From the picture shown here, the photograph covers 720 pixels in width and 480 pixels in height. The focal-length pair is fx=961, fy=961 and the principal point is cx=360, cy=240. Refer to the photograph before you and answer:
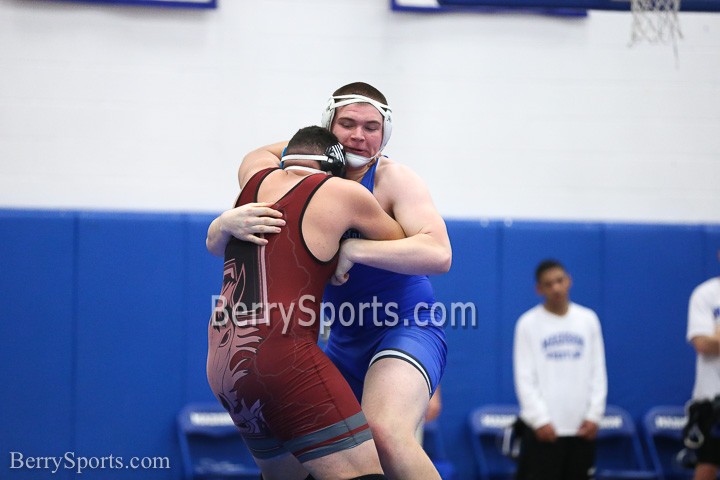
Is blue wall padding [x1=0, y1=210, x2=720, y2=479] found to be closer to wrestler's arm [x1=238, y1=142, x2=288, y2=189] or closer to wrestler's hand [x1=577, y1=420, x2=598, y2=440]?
wrestler's hand [x1=577, y1=420, x2=598, y2=440]

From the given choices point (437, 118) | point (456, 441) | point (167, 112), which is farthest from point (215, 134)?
point (456, 441)

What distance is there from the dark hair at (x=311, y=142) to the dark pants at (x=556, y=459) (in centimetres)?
405

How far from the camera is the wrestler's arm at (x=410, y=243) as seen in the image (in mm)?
3629

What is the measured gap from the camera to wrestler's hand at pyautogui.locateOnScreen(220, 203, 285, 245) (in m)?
3.47

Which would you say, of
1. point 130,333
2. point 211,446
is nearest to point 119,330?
point 130,333

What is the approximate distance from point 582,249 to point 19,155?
4796mm

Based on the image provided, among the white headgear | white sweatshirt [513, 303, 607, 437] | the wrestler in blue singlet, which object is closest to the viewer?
the wrestler in blue singlet

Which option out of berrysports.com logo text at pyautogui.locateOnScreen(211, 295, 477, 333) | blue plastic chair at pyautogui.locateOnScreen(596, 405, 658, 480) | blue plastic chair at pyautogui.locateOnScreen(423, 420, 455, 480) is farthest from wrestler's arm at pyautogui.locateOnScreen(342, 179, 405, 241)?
blue plastic chair at pyautogui.locateOnScreen(596, 405, 658, 480)

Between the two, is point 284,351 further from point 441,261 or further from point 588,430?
point 588,430

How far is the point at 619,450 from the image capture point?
8.34 metres

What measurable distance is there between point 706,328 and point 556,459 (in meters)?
1.51

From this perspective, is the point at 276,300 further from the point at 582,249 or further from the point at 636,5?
the point at 582,249

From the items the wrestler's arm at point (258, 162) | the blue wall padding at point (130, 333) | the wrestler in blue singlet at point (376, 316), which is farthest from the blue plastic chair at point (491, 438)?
the wrestler's arm at point (258, 162)

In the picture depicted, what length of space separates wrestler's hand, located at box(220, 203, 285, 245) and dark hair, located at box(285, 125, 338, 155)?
0.95 ft
